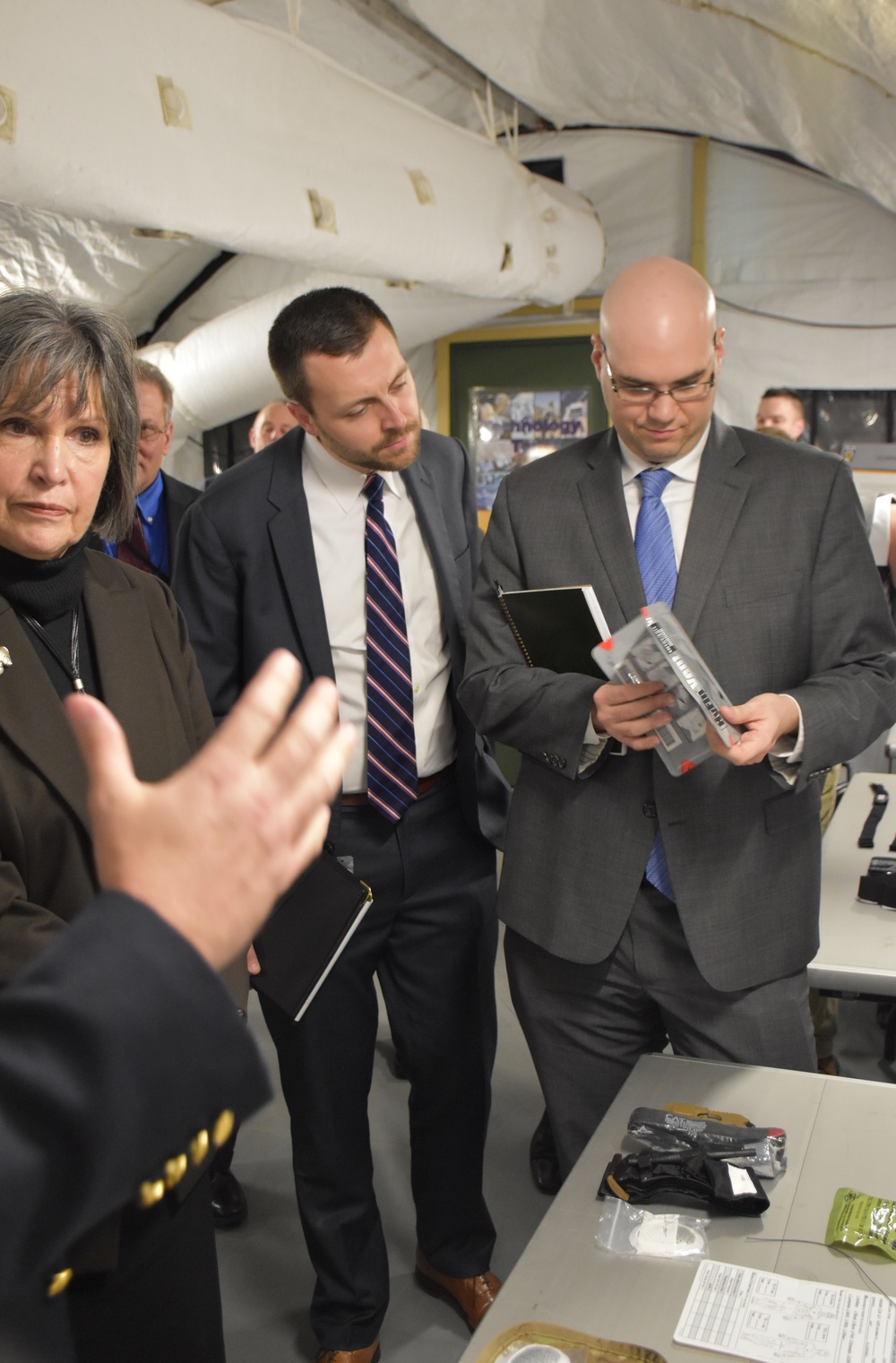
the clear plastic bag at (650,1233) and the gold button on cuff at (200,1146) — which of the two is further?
the clear plastic bag at (650,1233)

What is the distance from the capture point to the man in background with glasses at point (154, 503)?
10.9 feet

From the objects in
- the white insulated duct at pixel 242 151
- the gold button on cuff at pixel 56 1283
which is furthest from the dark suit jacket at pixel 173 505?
the gold button on cuff at pixel 56 1283

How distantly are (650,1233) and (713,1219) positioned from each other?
91 mm

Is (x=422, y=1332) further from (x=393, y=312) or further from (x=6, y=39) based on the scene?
(x=393, y=312)

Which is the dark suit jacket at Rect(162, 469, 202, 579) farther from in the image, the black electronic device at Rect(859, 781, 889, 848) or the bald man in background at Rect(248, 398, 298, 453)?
→ the black electronic device at Rect(859, 781, 889, 848)

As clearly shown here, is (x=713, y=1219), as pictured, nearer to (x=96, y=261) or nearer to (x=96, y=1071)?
(x=96, y=1071)

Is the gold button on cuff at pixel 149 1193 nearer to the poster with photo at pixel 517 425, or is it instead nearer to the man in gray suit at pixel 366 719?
the man in gray suit at pixel 366 719

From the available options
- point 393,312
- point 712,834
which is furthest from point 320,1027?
point 393,312

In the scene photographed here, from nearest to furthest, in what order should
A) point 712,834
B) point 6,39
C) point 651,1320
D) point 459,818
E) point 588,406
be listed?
point 651,1320
point 712,834
point 6,39
point 459,818
point 588,406

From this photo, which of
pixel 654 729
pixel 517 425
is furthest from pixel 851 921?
pixel 517 425

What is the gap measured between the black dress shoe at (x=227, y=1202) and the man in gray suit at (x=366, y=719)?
22.6 inches

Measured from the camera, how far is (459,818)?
250 cm

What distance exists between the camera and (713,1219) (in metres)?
1.45

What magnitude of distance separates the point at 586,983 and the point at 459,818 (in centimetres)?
55
